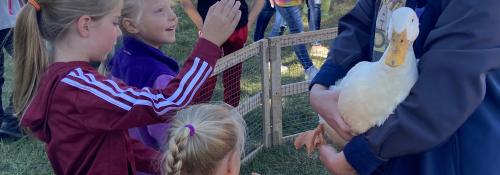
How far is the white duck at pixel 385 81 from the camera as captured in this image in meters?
1.41

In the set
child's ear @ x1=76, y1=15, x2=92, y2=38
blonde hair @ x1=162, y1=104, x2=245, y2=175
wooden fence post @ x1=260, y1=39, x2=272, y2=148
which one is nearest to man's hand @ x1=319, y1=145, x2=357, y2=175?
blonde hair @ x1=162, y1=104, x2=245, y2=175

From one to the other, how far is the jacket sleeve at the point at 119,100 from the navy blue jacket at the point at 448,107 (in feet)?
1.74

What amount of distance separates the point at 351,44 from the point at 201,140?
1.67ft

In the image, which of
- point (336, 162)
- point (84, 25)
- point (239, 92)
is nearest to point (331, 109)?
point (336, 162)

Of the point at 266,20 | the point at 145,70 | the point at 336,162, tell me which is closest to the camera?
the point at 336,162

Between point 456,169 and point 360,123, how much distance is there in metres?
0.25

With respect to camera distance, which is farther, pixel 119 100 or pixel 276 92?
pixel 276 92

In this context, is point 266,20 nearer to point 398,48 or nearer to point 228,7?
point 228,7

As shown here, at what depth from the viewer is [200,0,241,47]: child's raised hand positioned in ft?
5.99

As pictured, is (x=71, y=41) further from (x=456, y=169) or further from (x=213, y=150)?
(x=456, y=169)

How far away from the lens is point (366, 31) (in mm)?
1772

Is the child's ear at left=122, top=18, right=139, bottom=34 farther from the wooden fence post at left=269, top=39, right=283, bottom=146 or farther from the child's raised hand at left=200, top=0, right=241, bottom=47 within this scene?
the wooden fence post at left=269, top=39, right=283, bottom=146

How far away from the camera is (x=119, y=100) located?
172 cm

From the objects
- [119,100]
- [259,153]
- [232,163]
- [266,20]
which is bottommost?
[259,153]
